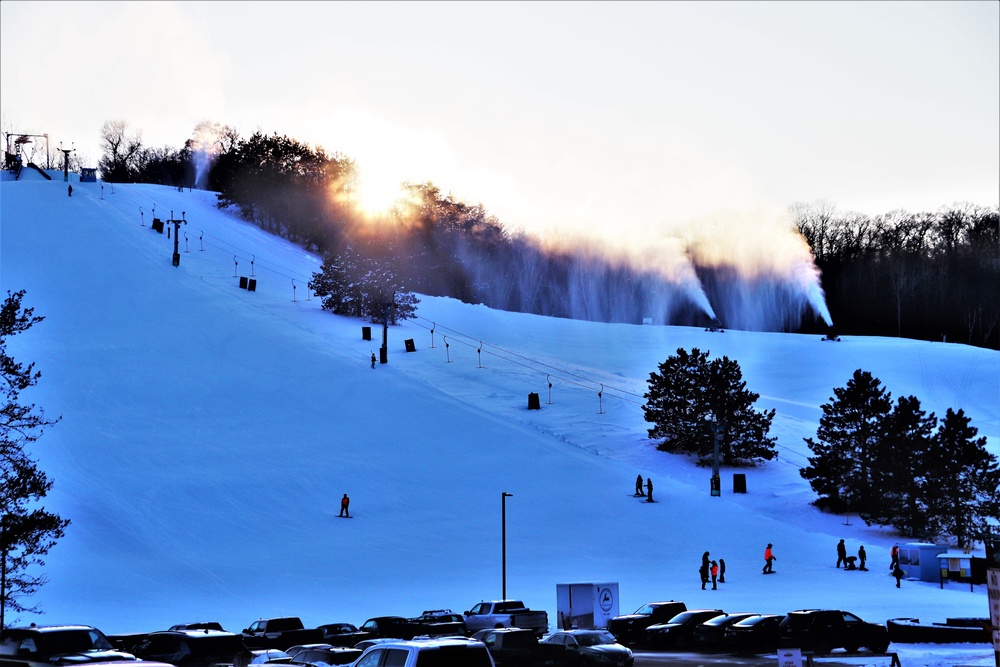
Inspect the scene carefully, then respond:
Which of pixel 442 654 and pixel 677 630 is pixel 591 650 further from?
pixel 442 654

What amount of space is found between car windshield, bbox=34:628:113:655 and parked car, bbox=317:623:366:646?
8.43 m

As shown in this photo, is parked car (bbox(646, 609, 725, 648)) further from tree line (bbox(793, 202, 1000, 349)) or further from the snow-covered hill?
tree line (bbox(793, 202, 1000, 349))

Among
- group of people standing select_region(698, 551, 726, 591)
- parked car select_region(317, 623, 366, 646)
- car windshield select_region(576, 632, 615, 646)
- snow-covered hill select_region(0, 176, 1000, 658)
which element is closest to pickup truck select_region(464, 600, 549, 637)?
parked car select_region(317, 623, 366, 646)

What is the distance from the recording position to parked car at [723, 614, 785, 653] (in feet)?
88.3

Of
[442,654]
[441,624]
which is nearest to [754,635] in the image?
[441,624]

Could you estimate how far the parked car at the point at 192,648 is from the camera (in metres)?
21.8

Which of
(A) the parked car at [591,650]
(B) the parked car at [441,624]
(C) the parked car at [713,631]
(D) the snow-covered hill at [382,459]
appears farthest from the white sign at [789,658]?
(D) the snow-covered hill at [382,459]

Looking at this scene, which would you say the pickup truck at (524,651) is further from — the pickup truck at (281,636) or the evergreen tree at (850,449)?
the evergreen tree at (850,449)

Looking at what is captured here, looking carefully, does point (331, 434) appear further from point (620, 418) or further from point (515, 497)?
point (620, 418)

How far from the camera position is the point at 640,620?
102 feet

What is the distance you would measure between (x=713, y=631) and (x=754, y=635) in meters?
1.20

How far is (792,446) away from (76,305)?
147ft

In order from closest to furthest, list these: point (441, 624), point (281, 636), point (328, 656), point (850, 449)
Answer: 1. point (328, 656)
2. point (281, 636)
3. point (441, 624)
4. point (850, 449)

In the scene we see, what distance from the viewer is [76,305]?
75.4 meters
